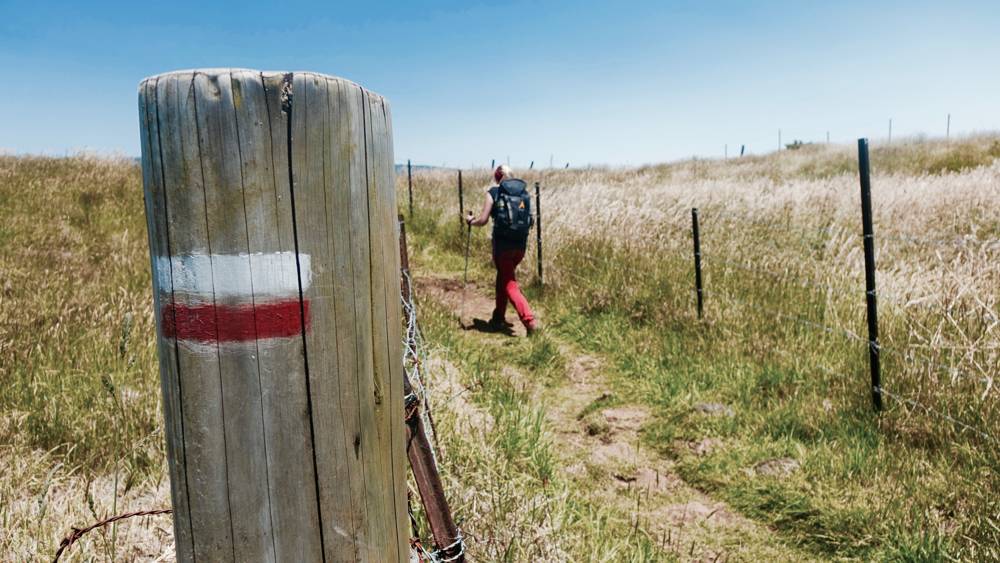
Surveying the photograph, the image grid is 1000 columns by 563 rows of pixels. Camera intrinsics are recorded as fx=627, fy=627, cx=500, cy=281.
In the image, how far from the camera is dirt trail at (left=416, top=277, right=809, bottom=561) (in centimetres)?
339

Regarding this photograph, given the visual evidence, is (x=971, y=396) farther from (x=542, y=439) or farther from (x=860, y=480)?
(x=542, y=439)

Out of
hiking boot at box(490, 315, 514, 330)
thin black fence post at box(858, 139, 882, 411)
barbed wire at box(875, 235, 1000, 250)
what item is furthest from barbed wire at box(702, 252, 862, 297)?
hiking boot at box(490, 315, 514, 330)

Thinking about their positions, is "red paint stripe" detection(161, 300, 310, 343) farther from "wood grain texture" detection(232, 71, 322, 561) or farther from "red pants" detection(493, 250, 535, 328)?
"red pants" detection(493, 250, 535, 328)

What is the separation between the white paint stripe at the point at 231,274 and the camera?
0.94 metres

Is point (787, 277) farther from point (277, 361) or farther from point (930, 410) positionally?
point (277, 361)

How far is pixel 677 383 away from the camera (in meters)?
5.19

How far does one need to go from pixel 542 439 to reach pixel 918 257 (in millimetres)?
4875

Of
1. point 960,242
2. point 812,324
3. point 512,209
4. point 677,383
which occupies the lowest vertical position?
point 677,383

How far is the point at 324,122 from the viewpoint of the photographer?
0.96m

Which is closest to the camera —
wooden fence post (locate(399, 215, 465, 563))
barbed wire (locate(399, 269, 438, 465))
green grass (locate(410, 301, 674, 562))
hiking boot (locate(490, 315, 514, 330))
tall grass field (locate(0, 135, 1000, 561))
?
wooden fence post (locate(399, 215, 465, 563))

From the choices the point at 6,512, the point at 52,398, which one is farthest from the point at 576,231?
the point at 6,512

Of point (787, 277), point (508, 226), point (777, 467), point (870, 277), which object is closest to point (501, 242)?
point (508, 226)

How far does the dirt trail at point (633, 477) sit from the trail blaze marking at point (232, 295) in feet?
7.08

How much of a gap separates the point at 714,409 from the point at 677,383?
0.47 m
